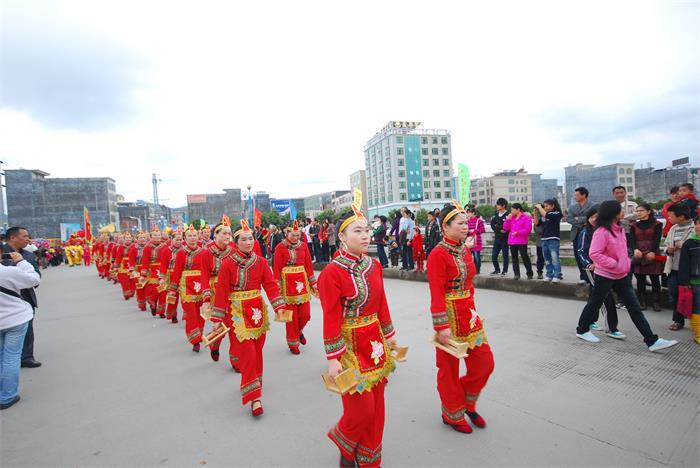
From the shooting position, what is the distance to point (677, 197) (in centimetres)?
555

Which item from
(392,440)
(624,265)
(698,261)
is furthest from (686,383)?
(392,440)

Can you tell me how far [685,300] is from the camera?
4.14 m

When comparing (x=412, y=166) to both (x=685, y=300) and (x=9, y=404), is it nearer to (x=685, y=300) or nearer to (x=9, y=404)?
(x=685, y=300)

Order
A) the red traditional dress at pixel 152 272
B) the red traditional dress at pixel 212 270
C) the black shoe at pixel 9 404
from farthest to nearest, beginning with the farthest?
the red traditional dress at pixel 152 272 → the red traditional dress at pixel 212 270 → the black shoe at pixel 9 404

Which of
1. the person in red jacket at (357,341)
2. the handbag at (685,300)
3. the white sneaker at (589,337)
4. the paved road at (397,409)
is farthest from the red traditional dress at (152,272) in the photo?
the handbag at (685,300)

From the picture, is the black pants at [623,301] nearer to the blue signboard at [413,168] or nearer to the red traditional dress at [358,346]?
the red traditional dress at [358,346]

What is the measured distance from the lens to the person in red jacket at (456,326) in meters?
2.77

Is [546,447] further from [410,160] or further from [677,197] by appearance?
[410,160]

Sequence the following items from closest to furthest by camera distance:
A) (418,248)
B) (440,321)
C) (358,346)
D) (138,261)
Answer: (358,346), (440,321), (138,261), (418,248)

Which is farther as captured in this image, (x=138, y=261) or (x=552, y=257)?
(x=138, y=261)

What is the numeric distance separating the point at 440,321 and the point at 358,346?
0.67m

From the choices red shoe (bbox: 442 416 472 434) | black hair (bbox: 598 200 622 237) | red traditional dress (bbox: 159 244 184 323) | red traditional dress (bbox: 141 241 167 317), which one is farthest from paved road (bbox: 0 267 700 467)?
red traditional dress (bbox: 141 241 167 317)

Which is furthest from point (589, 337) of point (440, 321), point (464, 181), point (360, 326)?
point (360, 326)

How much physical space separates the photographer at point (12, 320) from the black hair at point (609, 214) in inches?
235
